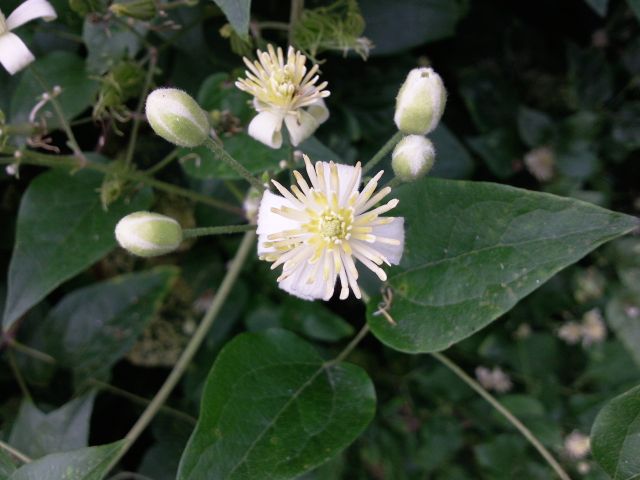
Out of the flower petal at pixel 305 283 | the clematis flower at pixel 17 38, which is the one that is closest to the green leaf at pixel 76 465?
the flower petal at pixel 305 283

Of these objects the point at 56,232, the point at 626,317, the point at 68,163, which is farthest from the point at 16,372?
the point at 626,317

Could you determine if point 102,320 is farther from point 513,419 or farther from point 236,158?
point 513,419

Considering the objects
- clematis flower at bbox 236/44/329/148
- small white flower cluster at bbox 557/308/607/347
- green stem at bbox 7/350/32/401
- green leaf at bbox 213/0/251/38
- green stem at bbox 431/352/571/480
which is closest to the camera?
green leaf at bbox 213/0/251/38

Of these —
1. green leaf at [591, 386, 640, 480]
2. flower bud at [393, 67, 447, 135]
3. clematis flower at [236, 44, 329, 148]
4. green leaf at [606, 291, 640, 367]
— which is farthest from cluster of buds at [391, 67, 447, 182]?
green leaf at [606, 291, 640, 367]

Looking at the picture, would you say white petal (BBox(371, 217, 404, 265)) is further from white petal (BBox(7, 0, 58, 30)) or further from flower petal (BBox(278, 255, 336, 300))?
white petal (BBox(7, 0, 58, 30))

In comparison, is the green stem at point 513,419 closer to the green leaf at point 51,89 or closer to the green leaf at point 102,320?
the green leaf at point 102,320
